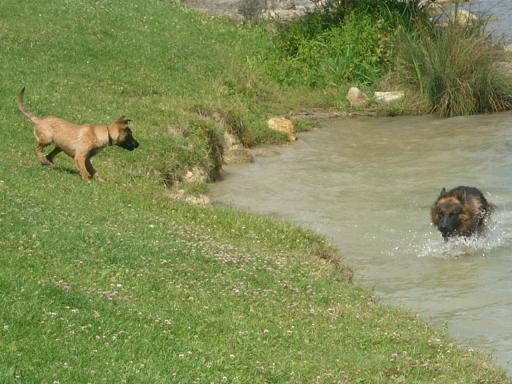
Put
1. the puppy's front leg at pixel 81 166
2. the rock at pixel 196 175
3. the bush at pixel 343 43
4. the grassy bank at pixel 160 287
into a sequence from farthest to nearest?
the bush at pixel 343 43 < the rock at pixel 196 175 < the puppy's front leg at pixel 81 166 < the grassy bank at pixel 160 287

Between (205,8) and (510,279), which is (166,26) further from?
(510,279)

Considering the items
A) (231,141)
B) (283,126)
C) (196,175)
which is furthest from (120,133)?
(283,126)

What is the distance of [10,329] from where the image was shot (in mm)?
7762

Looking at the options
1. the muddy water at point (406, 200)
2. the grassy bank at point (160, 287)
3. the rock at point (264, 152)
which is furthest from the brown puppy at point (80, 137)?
the rock at point (264, 152)

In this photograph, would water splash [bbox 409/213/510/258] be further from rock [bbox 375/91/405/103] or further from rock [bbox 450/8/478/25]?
rock [bbox 450/8/478/25]

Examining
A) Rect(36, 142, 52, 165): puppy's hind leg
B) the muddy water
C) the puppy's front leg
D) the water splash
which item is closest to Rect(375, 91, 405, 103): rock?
the muddy water

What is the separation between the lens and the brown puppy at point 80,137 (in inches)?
563

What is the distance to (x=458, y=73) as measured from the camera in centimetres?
2423

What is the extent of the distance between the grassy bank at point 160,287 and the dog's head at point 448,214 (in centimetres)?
196

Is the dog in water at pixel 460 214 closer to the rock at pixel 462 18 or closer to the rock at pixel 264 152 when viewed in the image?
the rock at pixel 264 152

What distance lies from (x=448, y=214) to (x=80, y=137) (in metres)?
5.15

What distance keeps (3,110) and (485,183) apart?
8.31m

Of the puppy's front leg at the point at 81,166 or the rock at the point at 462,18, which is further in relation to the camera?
the rock at the point at 462,18

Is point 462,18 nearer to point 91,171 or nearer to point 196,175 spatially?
point 196,175
